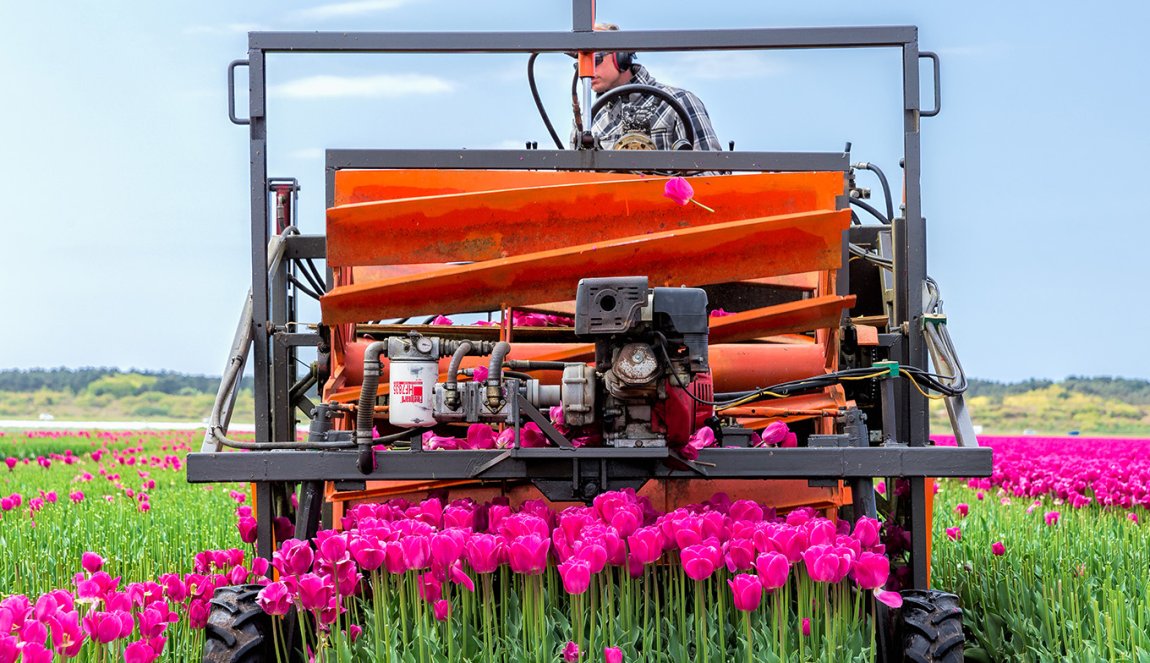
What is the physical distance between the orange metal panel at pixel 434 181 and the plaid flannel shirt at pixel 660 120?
94 centimetres

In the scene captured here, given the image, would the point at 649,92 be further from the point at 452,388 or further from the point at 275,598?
the point at 275,598

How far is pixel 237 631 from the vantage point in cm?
400

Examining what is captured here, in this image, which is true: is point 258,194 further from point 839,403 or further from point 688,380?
point 839,403

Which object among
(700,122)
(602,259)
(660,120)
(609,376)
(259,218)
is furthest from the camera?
(700,122)

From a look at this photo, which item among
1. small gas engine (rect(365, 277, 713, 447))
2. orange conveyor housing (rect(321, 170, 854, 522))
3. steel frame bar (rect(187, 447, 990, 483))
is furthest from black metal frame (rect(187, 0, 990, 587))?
orange conveyor housing (rect(321, 170, 854, 522))

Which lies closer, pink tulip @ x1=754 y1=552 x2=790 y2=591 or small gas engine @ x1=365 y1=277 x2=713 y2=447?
pink tulip @ x1=754 y1=552 x2=790 y2=591

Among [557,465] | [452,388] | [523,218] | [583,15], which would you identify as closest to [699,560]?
[557,465]

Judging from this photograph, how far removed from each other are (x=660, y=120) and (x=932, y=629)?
3554 millimetres

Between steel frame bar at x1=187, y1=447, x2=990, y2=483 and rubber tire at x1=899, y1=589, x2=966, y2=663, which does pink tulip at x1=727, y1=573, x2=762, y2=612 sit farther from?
rubber tire at x1=899, y1=589, x2=966, y2=663

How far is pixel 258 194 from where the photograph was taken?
4.96 meters

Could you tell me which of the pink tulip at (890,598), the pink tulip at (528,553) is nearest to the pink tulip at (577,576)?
the pink tulip at (528,553)

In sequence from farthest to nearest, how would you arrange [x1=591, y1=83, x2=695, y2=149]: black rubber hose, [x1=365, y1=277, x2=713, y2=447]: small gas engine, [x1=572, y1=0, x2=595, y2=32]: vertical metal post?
[x1=591, y1=83, x2=695, y2=149]: black rubber hose, [x1=572, y1=0, x2=595, y2=32]: vertical metal post, [x1=365, y1=277, x2=713, y2=447]: small gas engine

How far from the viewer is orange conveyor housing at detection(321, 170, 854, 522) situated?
4.82 metres

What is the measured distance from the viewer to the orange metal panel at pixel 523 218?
495cm
